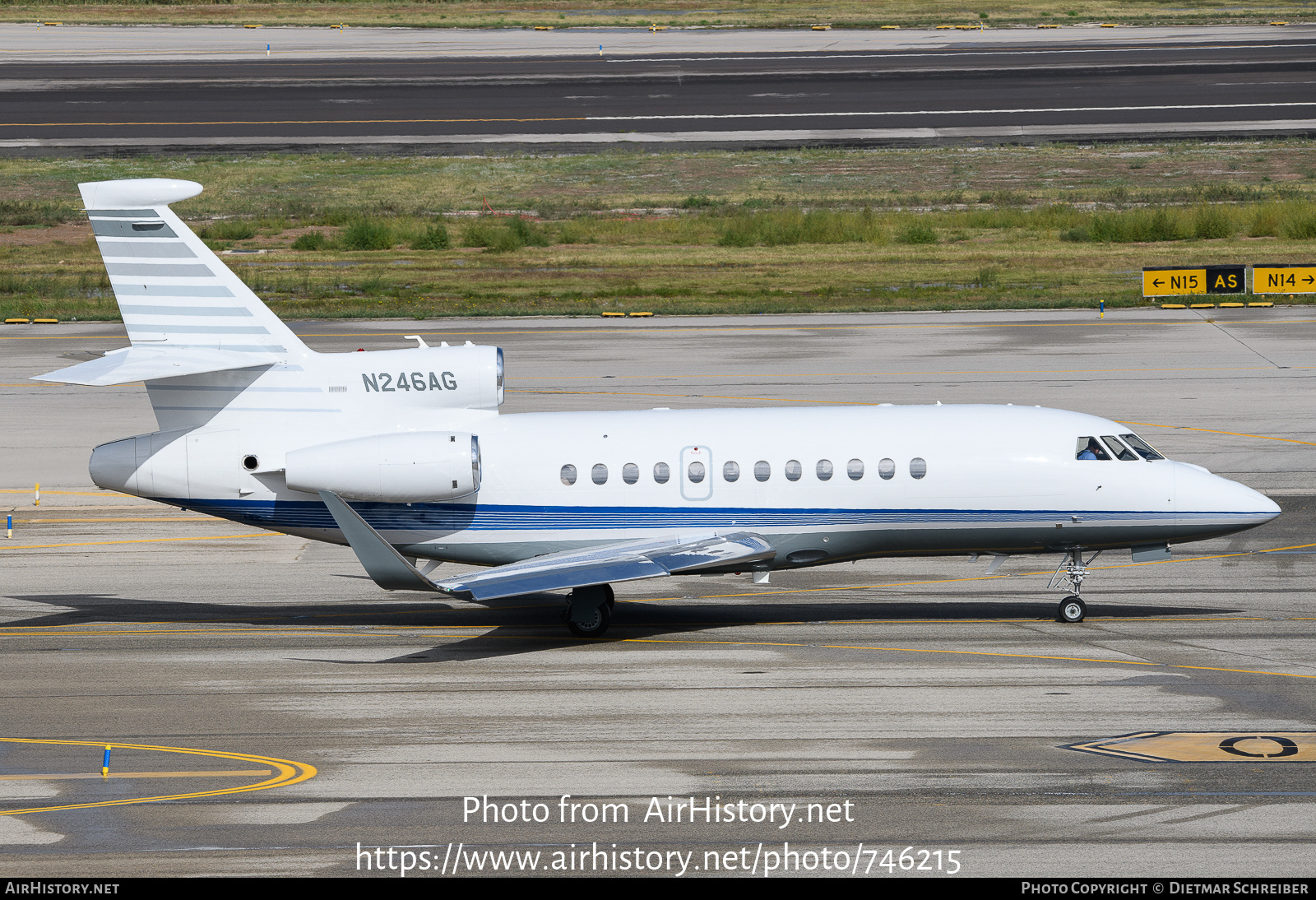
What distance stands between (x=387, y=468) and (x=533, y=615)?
4.07 metres

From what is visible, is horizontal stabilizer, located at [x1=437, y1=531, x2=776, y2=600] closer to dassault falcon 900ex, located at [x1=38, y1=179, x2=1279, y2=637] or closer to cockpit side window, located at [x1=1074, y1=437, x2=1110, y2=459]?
dassault falcon 900ex, located at [x1=38, y1=179, x2=1279, y2=637]

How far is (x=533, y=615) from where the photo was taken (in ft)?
82.3

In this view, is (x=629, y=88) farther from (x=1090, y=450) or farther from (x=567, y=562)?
(x=567, y=562)

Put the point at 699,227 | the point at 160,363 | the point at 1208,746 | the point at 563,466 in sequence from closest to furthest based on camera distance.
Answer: the point at 1208,746
the point at 160,363
the point at 563,466
the point at 699,227

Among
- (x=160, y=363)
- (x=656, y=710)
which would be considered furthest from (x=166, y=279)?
(x=656, y=710)

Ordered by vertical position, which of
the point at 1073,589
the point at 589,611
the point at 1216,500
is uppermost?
the point at 1216,500

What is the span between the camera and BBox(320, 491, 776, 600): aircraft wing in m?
21.0

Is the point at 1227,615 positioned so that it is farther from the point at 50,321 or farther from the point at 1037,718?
the point at 50,321

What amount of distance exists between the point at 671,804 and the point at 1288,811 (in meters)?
6.94

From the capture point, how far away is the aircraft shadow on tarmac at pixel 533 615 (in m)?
23.7

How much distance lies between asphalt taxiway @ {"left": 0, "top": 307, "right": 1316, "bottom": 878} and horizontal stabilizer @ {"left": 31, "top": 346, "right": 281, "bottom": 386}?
4.43 metres

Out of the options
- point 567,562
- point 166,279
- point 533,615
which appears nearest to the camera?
point 567,562

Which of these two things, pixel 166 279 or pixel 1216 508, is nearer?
pixel 1216 508
